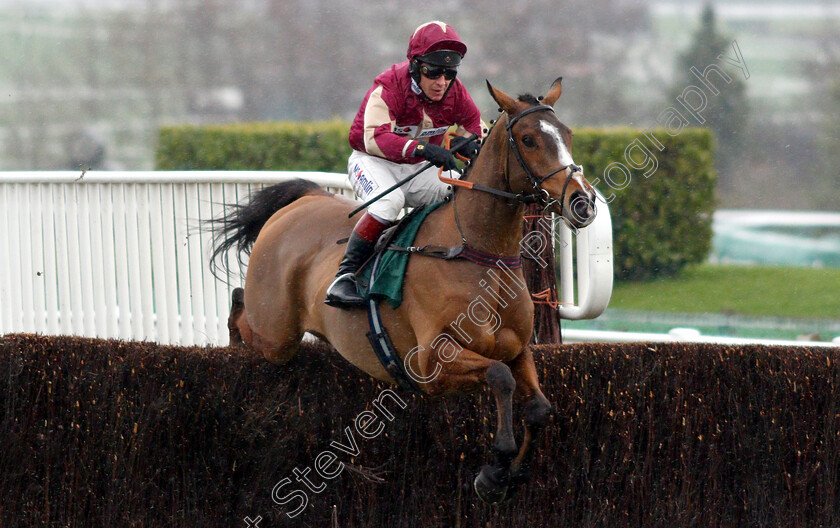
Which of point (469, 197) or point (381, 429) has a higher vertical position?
point (469, 197)

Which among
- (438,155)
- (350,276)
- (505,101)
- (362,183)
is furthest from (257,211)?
(505,101)

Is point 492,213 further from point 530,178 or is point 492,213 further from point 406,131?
point 406,131

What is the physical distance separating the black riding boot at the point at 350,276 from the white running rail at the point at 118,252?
1.47m

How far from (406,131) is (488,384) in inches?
53.4

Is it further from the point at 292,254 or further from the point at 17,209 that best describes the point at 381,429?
the point at 17,209

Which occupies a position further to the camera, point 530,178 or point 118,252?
point 118,252

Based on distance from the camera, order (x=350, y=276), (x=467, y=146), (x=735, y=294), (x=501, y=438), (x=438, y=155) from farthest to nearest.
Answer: (x=735, y=294)
(x=350, y=276)
(x=467, y=146)
(x=438, y=155)
(x=501, y=438)

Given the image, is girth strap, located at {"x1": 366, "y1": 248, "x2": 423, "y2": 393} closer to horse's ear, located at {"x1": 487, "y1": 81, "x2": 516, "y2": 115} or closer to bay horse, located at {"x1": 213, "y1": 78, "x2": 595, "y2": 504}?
bay horse, located at {"x1": 213, "y1": 78, "x2": 595, "y2": 504}

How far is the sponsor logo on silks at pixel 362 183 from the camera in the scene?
4758 millimetres

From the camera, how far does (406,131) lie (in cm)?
461

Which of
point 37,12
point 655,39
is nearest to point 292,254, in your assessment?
point 655,39

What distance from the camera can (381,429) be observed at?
4.95 metres

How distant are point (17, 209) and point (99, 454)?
131 inches

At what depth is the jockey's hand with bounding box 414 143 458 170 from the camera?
163 inches
